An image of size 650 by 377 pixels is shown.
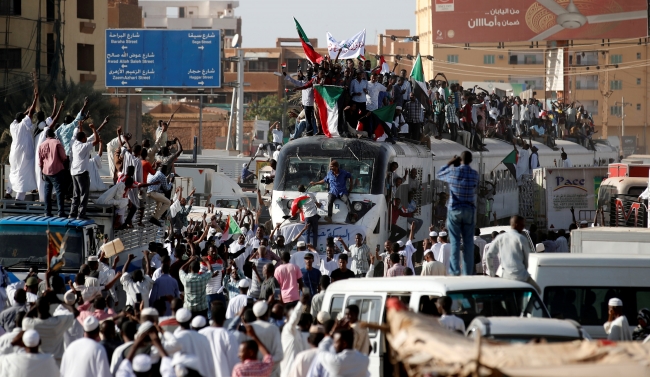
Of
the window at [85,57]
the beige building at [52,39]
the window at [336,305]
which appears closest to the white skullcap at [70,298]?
the window at [336,305]

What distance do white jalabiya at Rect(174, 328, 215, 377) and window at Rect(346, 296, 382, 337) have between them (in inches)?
66.0

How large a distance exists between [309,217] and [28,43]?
31199mm

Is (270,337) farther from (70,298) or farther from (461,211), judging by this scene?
(461,211)

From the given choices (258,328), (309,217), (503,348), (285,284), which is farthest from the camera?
(309,217)

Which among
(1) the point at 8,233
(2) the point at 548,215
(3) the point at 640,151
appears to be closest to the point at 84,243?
(1) the point at 8,233

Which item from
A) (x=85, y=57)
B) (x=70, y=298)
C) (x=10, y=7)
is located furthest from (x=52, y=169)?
(x=85, y=57)

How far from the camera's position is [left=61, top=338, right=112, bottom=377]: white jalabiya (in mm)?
9133

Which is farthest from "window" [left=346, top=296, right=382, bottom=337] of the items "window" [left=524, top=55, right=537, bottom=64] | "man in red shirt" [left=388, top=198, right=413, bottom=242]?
"window" [left=524, top=55, right=537, bottom=64]

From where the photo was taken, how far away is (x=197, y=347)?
938 centimetres

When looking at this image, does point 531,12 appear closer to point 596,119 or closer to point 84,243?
point 596,119

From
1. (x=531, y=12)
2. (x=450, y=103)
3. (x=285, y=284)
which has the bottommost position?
(x=285, y=284)

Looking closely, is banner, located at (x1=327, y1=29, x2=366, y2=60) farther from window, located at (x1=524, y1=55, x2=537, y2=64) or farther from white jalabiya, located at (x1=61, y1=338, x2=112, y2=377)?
window, located at (x1=524, y1=55, x2=537, y2=64)

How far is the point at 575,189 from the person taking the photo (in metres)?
29.3

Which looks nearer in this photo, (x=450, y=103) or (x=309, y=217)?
(x=309, y=217)
